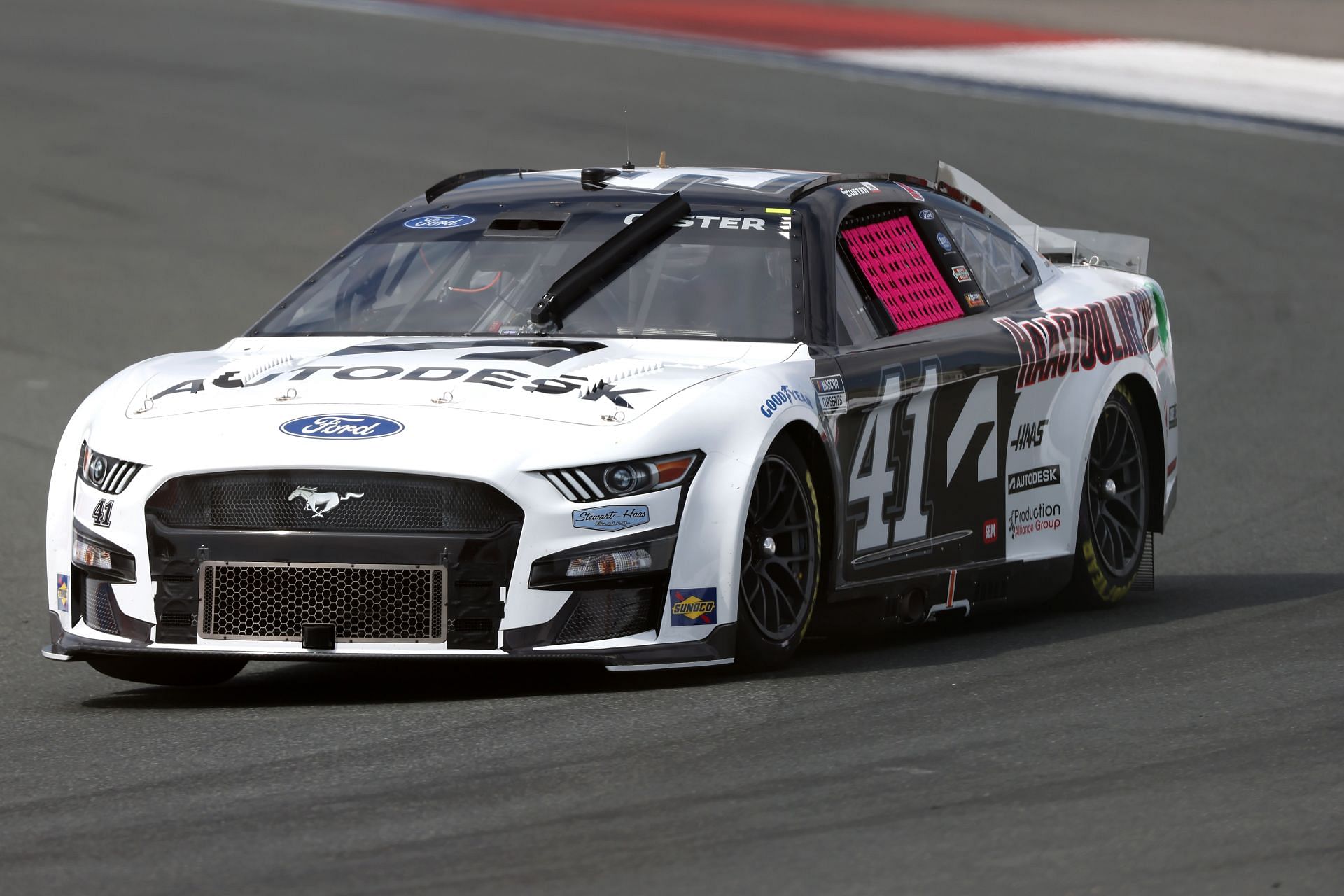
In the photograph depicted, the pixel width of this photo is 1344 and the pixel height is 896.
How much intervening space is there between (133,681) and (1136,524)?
156 inches

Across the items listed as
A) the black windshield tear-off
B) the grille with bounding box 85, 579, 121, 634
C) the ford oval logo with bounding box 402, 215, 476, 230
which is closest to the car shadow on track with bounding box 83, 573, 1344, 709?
the grille with bounding box 85, 579, 121, 634

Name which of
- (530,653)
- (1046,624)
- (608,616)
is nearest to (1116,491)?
(1046,624)

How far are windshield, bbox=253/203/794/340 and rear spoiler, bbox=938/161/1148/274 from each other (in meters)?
2.32

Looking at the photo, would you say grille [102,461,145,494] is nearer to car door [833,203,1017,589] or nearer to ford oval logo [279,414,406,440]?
ford oval logo [279,414,406,440]

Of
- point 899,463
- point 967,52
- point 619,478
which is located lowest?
point 967,52

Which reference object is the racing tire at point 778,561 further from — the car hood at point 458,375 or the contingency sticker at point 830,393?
the car hood at point 458,375

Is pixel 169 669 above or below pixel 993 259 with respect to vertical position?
below

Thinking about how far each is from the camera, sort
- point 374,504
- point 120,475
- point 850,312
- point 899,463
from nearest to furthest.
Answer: point 374,504
point 120,475
point 899,463
point 850,312

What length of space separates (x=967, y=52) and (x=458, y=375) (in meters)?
21.5

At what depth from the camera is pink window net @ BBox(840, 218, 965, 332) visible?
25.2 ft

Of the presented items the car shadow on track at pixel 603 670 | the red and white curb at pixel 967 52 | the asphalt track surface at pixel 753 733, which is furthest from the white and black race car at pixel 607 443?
the red and white curb at pixel 967 52

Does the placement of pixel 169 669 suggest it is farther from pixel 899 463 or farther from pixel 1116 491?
pixel 1116 491

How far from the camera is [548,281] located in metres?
7.37

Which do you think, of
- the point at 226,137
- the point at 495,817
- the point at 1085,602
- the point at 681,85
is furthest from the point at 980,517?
the point at 681,85
